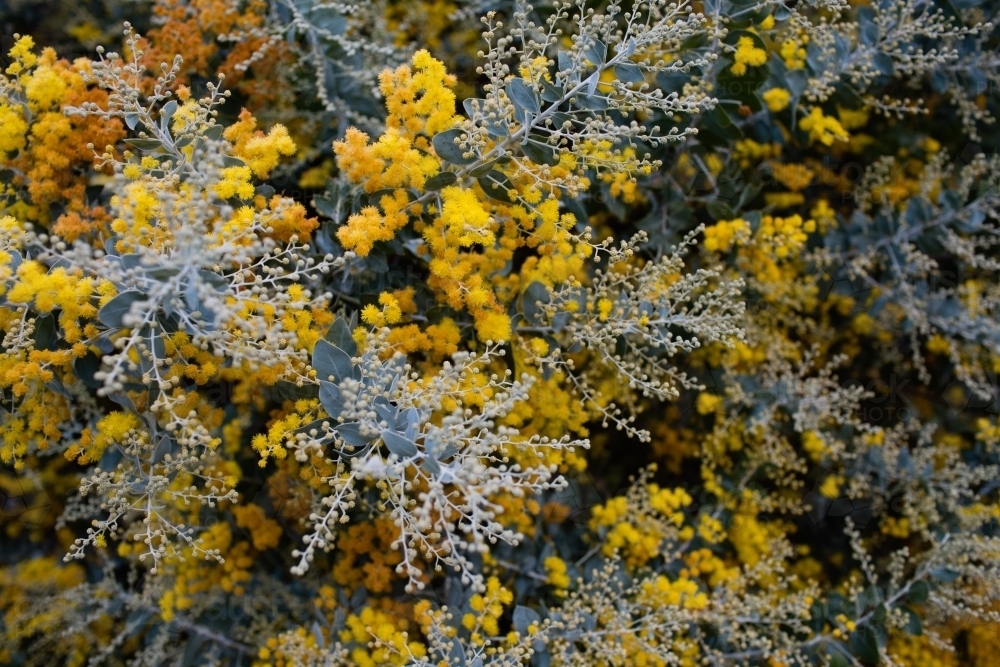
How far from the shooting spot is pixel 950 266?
323cm

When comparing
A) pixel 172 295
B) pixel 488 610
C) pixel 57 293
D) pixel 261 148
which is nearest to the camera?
pixel 172 295

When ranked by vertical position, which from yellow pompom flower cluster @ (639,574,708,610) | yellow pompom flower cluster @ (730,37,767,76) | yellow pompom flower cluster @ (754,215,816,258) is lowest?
yellow pompom flower cluster @ (639,574,708,610)

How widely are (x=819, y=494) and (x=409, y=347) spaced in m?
2.11

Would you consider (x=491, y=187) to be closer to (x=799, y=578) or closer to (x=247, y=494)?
(x=247, y=494)

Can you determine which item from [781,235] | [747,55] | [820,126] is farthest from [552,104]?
[820,126]

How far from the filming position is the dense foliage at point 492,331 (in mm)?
1698

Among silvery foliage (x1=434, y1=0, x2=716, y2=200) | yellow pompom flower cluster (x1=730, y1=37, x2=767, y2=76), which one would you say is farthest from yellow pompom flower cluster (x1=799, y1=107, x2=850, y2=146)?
silvery foliage (x1=434, y1=0, x2=716, y2=200)

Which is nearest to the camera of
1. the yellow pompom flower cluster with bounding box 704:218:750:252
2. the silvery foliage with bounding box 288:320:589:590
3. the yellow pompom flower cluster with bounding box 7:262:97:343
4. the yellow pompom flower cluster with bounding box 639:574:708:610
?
the silvery foliage with bounding box 288:320:589:590

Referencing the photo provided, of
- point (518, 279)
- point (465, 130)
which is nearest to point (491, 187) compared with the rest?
point (465, 130)

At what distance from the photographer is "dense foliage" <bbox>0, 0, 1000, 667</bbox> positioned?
66.9 inches

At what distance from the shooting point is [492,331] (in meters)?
1.92

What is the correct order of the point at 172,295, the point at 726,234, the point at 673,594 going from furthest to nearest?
the point at 726,234
the point at 673,594
the point at 172,295

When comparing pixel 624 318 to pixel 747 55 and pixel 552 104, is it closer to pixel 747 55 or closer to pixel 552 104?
pixel 552 104

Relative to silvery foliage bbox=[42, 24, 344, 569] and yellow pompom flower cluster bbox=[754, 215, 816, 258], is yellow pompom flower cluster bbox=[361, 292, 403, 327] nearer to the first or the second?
silvery foliage bbox=[42, 24, 344, 569]
